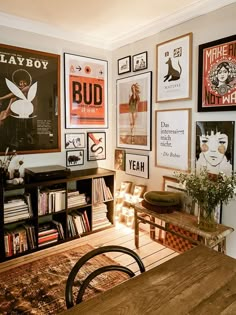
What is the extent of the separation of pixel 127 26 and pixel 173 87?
0.91 metres

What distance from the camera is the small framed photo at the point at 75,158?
309 cm

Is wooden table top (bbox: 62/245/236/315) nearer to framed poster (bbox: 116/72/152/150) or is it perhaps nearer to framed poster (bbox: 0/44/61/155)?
framed poster (bbox: 116/72/152/150)

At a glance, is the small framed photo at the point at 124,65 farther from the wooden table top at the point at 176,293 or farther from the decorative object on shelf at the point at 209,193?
the wooden table top at the point at 176,293

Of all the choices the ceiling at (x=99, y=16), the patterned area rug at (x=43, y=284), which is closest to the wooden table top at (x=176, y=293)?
the patterned area rug at (x=43, y=284)

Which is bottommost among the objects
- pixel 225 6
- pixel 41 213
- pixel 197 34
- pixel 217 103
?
pixel 41 213

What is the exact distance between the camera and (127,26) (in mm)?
2816

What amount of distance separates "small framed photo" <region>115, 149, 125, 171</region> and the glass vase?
1401mm

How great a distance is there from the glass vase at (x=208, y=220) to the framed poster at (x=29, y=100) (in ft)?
5.83

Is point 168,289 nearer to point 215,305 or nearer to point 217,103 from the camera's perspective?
point 215,305

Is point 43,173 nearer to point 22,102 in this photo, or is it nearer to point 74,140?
point 74,140

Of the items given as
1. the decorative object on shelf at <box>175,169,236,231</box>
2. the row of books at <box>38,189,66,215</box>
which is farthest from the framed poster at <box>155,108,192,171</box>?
the row of books at <box>38,189,66,215</box>

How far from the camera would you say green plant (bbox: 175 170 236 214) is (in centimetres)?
195

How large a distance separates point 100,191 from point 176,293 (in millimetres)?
2096

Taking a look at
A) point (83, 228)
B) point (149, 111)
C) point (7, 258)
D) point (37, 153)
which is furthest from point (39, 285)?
point (149, 111)
